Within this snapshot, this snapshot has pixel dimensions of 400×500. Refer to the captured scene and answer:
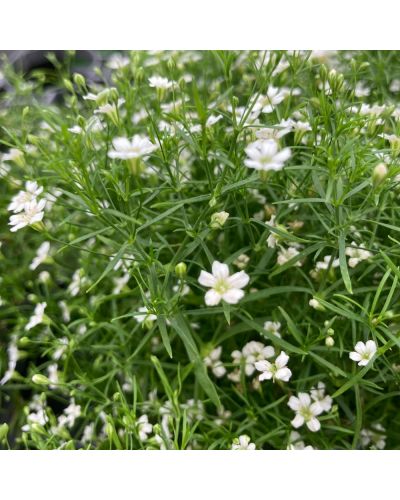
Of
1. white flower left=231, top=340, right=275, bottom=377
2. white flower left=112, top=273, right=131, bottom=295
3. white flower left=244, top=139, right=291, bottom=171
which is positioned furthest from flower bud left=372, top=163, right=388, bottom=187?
white flower left=112, top=273, right=131, bottom=295

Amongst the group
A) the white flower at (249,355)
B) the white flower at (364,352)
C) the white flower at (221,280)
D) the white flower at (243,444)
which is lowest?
the white flower at (243,444)

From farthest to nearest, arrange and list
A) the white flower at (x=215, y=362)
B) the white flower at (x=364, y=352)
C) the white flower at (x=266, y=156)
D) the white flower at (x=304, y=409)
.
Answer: the white flower at (x=215, y=362) < the white flower at (x=304, y=409) < the white flower at (x=364, y=352) < the white flower at (x=266, y=156)

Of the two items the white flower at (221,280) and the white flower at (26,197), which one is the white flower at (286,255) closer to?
the white flower at (221,280)

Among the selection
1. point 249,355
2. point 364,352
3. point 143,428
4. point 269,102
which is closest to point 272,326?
point 249,355

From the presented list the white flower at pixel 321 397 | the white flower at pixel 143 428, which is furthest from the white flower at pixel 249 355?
the white flower at pixel 143 428

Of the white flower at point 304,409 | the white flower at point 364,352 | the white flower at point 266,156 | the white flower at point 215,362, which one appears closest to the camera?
the white flower at point 266,156

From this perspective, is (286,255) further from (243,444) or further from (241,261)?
(243,444)
